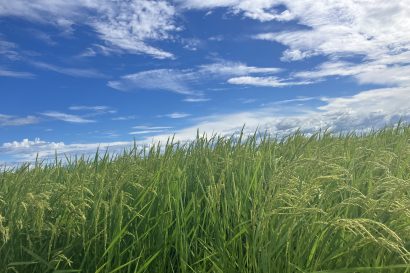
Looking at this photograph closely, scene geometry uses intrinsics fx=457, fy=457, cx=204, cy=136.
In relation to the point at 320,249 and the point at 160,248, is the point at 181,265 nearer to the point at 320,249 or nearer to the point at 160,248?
the point at 160,248

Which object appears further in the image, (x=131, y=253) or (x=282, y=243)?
(x=131, y=253)

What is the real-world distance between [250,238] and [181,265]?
483 millimetres

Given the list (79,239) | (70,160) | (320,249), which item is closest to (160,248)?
(79,239)

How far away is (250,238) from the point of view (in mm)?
2994

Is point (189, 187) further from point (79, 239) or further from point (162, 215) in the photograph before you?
point (79, 239)

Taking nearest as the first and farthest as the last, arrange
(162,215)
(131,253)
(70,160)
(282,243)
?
(282,243)
(131,253)
(162,215)
(70,160)

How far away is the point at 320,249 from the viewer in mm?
Answer: 2691

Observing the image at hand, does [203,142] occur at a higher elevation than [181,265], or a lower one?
higher

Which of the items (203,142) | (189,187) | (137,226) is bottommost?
(137,226)

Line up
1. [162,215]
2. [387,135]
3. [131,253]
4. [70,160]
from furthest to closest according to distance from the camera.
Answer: [387,135] < [70,160] < [162,215] < [131,253]

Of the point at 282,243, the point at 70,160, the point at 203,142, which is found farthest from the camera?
the point at 70,160

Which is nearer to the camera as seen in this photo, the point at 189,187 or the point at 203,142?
the point at 189,187

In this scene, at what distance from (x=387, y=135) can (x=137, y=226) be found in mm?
5983

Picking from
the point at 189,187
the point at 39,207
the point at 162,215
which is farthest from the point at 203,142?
the point at 39,207
